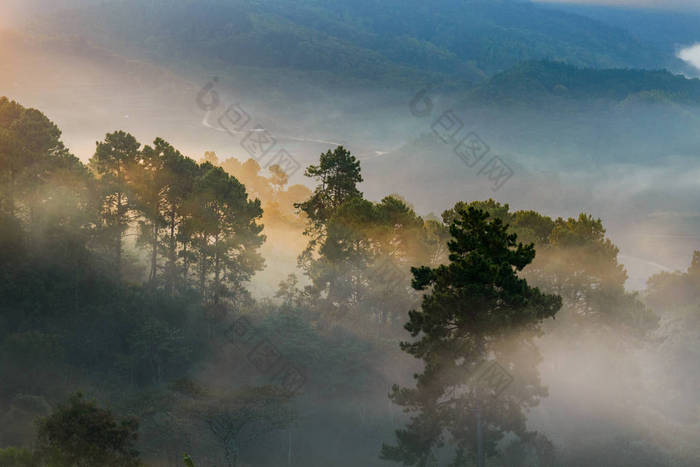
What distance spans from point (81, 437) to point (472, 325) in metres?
18.2

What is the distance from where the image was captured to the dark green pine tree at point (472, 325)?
96.4ft

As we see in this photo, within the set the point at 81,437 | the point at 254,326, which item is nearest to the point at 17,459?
the point at 81,437

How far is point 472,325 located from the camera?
1203 inches

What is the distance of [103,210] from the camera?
56.1m

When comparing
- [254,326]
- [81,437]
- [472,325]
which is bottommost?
[81,437]

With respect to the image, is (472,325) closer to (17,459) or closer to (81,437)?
(81,437)

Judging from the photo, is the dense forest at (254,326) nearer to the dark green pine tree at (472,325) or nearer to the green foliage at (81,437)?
the dark green pine tree at (472,325)

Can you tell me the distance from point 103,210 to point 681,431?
52.6 m

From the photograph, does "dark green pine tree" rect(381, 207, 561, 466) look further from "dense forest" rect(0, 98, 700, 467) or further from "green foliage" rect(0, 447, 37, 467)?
"green foliage" rect(0, 447, 37, 467)

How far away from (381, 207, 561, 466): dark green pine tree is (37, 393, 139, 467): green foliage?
46.8ft

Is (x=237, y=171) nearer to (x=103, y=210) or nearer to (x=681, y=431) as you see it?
(x=103, y=210)

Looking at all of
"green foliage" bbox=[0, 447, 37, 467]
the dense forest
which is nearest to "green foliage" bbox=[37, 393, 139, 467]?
"green foliage" bbox=[0, 447, 37, 467]

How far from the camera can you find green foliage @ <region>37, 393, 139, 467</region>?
25.9 m

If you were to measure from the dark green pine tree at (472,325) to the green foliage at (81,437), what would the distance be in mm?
14274
